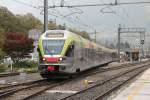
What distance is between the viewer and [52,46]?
2648 centimetres

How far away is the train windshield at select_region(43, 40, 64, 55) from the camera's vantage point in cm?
2616

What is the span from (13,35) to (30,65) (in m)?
16.2

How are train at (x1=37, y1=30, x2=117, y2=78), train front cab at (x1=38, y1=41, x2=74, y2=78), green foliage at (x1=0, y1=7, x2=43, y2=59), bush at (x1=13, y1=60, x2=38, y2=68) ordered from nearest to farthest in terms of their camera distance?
train front cab at (x1=38, y1=41, x2=74, y2=78) < train at (x1=37, y1=30, x2=117, y2=78) < bush at (x1=13, y1=60, x2=38, y2=68) < green foliage at (x1=0, y1=7, x2=43, y2=59)

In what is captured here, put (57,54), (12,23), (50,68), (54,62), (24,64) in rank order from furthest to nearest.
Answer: (12,23)
(24,64)
(57,54)
(54,62)
(50,68)

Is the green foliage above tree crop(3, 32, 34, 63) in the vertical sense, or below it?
above

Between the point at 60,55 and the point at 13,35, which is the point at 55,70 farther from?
the point at 13,35

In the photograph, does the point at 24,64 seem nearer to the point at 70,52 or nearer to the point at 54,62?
the point at 70,52

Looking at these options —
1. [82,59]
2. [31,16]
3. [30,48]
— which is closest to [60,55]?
[82,59]

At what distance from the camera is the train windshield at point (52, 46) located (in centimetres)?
2616

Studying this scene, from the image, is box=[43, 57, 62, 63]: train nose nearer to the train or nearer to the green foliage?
the train

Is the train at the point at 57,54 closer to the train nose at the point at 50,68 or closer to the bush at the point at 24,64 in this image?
the train nose at the point at 50,68

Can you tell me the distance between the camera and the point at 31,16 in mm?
139625

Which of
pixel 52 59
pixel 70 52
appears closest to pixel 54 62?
pixel 52 59

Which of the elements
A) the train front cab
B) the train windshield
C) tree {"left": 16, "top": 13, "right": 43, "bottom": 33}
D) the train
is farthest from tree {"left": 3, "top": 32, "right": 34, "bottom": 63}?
tree {"left": 16, "top": 13, "right": 43, "bottom": 33}
